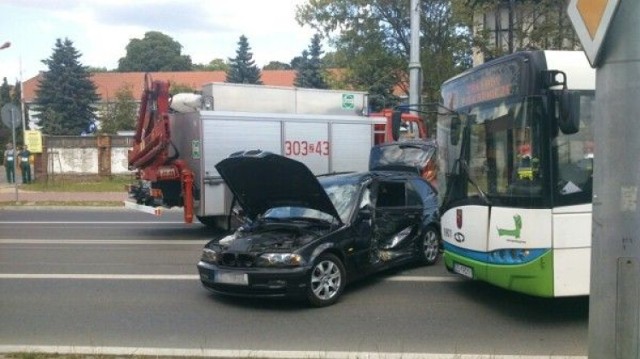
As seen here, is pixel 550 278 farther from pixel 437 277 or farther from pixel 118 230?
pixel 118 230

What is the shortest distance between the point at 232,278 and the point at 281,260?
23.4 inches

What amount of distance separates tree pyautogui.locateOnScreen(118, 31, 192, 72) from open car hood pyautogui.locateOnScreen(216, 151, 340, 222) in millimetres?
115172

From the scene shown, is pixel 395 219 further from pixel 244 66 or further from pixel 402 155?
pixel 244 66

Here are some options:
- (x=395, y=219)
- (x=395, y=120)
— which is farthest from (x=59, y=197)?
(x=395, y=120)

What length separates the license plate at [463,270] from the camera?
7.39 m

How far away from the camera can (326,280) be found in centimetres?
757

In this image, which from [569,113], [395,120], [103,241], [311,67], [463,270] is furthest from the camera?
[311,67]

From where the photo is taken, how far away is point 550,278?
6352 mm

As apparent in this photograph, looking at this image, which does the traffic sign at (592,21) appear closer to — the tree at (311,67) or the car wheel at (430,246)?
the car wheel at (430,246)

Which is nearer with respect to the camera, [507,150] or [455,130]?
[507,150]

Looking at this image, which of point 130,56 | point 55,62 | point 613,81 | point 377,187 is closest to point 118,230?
point 377,187

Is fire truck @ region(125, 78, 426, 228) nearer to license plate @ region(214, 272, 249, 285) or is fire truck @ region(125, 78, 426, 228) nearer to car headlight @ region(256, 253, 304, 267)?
license plate @ region(214, 272, 249, 285)

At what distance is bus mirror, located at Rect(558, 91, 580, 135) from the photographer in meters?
6.01

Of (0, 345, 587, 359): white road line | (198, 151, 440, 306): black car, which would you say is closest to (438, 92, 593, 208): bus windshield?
(0, 345, 587, 359): white road line
